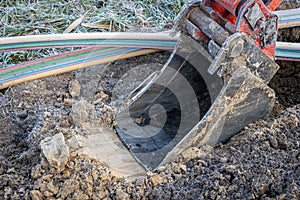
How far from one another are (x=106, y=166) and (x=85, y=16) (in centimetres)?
179

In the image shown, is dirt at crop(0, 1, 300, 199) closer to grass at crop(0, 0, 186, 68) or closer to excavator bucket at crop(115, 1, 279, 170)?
excavator bucket at crop(115, 1, 279, 170)

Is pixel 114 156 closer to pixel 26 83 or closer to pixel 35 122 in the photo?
pixel 35 122

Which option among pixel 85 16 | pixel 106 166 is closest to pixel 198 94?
pixel 106 166

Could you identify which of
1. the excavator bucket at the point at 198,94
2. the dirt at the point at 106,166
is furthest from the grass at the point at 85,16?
the excavator bucket at the point at 198,94

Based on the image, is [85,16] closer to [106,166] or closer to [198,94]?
[198,94]

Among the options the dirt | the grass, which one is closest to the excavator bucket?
the dirt

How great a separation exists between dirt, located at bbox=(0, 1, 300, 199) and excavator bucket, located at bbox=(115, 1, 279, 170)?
0.10 meters

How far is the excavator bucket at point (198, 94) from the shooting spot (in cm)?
209

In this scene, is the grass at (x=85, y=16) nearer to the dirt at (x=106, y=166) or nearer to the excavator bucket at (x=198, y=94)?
the dirt at (x=106, y=166)

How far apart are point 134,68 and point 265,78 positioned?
100 centimetres

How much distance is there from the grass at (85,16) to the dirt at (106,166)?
2.40ft

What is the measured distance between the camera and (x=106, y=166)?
79.8 inches

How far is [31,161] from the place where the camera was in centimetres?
213

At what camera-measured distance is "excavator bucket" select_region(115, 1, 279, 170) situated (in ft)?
6.86
